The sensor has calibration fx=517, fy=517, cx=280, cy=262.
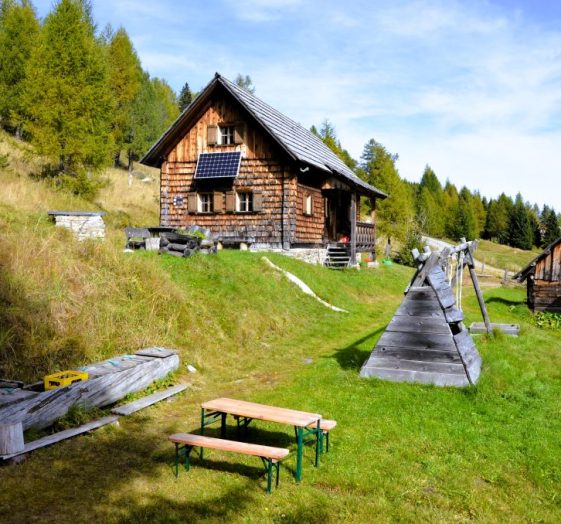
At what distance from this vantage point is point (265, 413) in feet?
18.3

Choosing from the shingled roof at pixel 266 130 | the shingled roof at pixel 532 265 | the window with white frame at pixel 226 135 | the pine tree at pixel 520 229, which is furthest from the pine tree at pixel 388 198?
the pine tree at pixel 520 229

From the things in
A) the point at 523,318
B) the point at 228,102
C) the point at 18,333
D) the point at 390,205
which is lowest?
the point at 523,318

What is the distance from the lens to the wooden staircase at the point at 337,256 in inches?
934

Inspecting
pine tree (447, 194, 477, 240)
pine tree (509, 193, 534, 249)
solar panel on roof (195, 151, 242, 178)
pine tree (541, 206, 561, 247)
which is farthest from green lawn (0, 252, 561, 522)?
pine tree (541, 206, 561, 247)

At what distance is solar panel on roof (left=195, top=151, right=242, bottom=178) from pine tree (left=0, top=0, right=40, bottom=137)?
18.4 m

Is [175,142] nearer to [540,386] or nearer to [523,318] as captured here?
[523,318]

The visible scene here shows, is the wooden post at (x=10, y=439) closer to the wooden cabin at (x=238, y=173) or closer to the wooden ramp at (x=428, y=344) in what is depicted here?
the wooden ramp at (x=428, y=344)

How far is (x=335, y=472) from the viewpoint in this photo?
17.5 ft

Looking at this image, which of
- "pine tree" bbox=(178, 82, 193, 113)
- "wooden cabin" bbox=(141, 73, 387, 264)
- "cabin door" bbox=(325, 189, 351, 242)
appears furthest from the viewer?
"pine tree" bbox=(178, 82, 193, 113)

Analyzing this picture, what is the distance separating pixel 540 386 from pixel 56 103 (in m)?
21.9

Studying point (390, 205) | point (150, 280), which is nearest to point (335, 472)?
point (150, 280)

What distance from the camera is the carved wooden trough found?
Result: 5891 millimetres

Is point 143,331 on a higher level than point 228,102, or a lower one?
lower

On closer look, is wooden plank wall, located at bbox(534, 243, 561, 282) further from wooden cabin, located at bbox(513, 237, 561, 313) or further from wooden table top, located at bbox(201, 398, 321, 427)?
wooden table top, located at bbox(201, 398, 321, 427)
